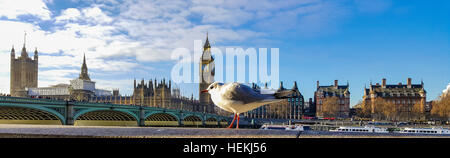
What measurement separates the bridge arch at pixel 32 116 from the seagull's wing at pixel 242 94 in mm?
26504

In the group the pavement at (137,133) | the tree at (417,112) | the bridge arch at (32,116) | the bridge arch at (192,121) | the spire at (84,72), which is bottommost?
the bridge arch at (192,121)

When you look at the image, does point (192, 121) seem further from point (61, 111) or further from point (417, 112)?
point (417, 112)

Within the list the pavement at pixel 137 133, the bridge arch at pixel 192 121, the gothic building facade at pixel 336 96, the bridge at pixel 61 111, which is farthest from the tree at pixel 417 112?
the pavement at pixel 137 133

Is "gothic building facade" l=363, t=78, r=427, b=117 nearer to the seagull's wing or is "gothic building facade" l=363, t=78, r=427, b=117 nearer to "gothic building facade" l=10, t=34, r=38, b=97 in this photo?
the seagull's wing

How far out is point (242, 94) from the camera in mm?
10742

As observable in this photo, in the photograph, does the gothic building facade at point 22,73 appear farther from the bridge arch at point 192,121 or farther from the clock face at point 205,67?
the bridge arch at point 192,121

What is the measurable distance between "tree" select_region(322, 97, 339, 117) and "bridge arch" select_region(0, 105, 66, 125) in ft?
270

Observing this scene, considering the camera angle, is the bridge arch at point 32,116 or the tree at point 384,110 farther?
the tree at point 384,110

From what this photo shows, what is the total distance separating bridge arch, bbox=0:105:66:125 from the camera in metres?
34.6

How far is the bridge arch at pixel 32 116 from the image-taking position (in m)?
34.6

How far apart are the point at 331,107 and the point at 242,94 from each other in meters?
101

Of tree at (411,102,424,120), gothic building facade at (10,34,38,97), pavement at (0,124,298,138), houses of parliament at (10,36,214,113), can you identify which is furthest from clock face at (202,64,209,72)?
pavement at (0,124,298,138)
